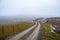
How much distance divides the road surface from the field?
3.9 inches

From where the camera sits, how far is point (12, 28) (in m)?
3.22

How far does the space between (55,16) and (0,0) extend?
156 cm

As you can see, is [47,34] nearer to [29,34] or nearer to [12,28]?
[29,34]

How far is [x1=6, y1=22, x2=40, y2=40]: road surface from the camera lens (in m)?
3.12

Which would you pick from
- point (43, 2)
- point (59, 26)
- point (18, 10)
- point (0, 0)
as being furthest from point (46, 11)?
point (0, 0)

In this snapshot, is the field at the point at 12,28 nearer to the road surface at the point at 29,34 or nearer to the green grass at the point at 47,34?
the road surface at the point at 29,34

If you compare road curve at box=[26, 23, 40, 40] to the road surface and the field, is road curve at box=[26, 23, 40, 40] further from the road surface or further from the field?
the field

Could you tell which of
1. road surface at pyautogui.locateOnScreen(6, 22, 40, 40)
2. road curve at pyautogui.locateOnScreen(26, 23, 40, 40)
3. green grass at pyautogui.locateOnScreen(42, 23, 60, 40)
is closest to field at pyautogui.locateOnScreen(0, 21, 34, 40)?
road surface at pyautogui.locateOnScreen(6, 22, 40, 40)

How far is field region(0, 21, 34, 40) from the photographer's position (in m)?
3.16

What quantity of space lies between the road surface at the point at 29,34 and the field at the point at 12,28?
0.10 m

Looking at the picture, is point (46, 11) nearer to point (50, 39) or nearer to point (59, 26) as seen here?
point (59, 26)

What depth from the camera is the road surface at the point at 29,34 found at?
3115mm

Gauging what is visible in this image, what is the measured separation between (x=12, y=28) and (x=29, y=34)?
0.47 metres

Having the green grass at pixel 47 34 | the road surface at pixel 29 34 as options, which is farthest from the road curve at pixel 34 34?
the green grass at pixel 47 34
